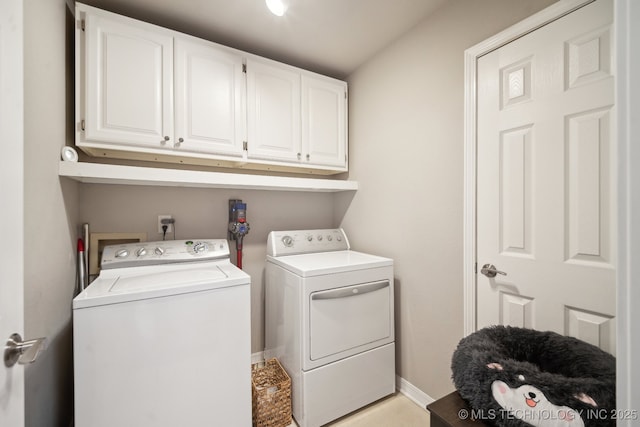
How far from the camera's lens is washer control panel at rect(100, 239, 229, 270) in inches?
63.0

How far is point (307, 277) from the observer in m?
1.59

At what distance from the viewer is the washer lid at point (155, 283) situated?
3.84 ft

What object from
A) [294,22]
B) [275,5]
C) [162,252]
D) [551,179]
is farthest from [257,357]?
[294,22]

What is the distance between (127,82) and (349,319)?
2001mm

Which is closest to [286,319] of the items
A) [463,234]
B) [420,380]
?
[420,380]

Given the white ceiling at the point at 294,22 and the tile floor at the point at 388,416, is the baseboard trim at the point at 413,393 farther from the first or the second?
the white ceiling at the point at 294,22

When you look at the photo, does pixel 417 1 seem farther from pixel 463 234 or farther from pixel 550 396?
pixel 550 396

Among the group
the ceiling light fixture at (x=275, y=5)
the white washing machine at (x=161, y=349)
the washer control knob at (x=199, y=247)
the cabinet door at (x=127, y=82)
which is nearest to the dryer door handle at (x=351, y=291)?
the white washing machine at (x=161, y=349)

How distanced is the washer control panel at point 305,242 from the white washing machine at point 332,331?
0.08m

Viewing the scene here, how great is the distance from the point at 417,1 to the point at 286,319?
2.22m

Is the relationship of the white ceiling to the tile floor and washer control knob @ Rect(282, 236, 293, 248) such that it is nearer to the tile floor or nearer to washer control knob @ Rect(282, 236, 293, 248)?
washer control knob @ Rect(282, 236, 293, 248)

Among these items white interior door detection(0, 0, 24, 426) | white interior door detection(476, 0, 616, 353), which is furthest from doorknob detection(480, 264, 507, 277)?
white interior door detection(0, 0, 24, 426)

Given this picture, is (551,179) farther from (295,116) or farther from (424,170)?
(295,116)

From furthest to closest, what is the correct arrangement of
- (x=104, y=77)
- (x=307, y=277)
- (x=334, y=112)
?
(x=334, y=112)
(x=307, y=277)
(x=104, y=77)
